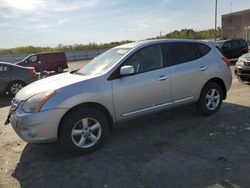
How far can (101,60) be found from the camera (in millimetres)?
6371

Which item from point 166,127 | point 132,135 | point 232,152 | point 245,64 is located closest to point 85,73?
point 132,135

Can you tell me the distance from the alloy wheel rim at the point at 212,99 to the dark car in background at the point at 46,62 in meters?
18.8

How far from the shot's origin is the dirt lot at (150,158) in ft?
13.8

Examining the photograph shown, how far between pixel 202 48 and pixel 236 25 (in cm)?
5555

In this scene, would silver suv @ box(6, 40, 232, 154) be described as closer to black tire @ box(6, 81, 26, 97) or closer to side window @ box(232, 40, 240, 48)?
black tire @ box(6, 81, 26, 97)

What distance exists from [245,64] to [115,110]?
6420 mm

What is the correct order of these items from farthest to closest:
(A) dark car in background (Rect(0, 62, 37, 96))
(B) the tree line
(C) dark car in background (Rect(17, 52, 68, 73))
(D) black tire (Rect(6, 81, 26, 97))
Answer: (B) the tree line, (C) dark car in background (Rect(17, 52, 68, 73)), (D) black tire (Rect(6, 81, 26, 97)), (A) dark car in background (Rect(0, 62, 37, 96))

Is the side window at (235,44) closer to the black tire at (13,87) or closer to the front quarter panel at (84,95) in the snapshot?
the black tire at (13,87)

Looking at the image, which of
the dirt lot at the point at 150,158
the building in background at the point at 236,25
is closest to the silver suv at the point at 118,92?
the dirt lot at the point at 150,158

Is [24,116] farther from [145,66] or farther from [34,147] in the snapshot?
[145,66]

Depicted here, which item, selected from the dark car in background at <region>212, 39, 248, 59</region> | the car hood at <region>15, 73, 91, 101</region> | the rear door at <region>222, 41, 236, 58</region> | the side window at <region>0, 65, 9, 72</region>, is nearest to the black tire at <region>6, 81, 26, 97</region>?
the side window at <region>0, 65, 9, 72</region>

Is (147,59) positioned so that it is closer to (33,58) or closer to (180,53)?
(180,53)

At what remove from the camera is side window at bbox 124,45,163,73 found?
19.0 feet

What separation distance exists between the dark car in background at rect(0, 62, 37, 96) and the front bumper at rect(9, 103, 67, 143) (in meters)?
7.70
